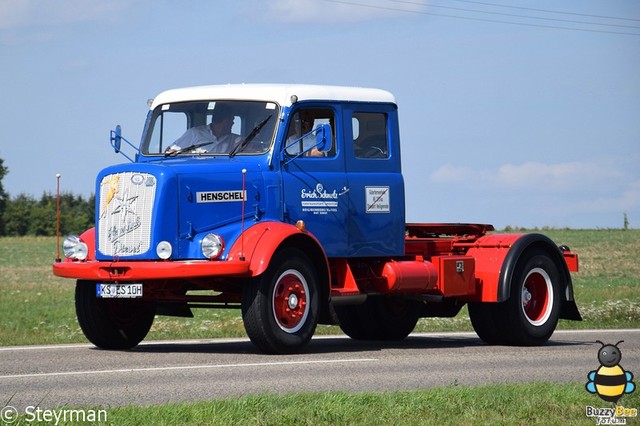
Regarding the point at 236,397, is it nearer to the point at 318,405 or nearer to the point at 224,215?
the point at 318,405

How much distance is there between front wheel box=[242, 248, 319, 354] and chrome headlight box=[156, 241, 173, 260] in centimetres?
89

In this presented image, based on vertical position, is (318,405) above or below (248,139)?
below

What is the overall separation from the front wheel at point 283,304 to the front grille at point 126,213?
1.30 meters

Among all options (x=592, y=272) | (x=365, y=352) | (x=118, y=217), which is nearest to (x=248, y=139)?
(x=118, y=217)

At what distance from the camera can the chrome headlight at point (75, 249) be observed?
14492mm

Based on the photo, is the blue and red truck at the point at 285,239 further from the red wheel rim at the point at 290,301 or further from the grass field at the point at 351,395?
the grass field at the point at 351,395

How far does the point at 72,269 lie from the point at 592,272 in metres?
32.0

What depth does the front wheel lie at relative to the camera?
1349cm

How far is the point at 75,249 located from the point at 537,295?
5999mm

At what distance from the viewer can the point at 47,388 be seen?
10508 mm

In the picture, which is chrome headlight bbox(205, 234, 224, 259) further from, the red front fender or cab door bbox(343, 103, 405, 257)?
cab door bbox(343, 103, 405, 257)

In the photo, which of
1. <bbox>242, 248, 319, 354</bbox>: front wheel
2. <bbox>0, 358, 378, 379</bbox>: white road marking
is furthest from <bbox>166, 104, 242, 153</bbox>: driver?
<bbox>0, 358, 378, 379</bbox>: white road marking

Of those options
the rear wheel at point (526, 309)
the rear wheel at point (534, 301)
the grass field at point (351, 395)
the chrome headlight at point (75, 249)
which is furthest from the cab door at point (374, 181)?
the grass field at point (351, 395)

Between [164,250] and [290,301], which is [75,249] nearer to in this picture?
[164,250]
